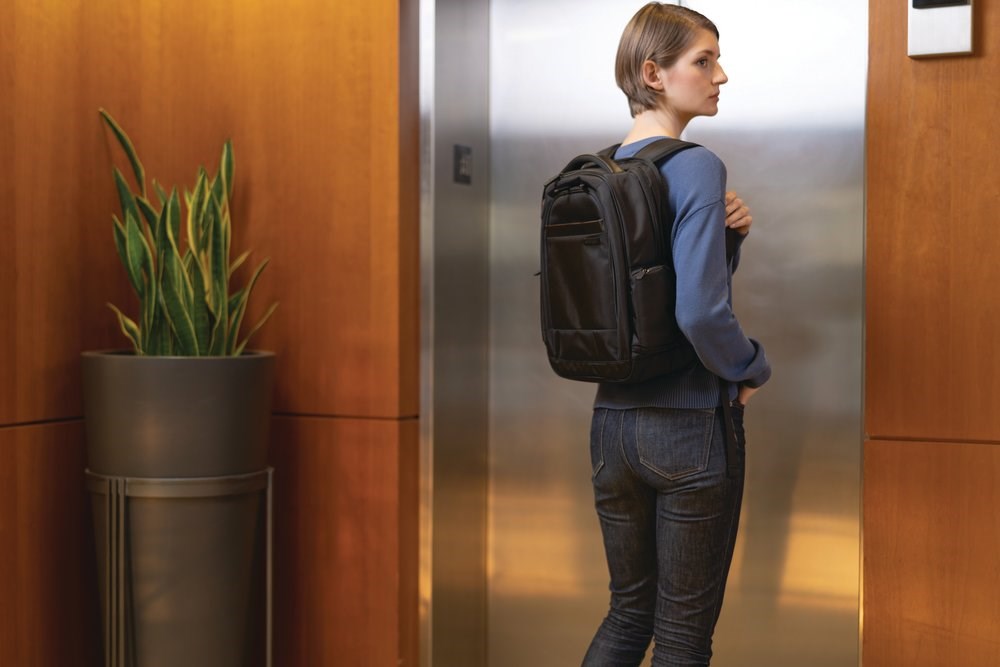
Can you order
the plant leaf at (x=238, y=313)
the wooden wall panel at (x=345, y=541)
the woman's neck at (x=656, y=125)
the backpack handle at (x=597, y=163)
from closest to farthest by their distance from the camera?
the backpack handle at (x=597, y=163) < the woman's neck at (x=656, y=125) < the plant leaf at (x=238, y=313) < the wooden wall panel at (x=345, y=541)

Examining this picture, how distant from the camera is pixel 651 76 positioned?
2162mm

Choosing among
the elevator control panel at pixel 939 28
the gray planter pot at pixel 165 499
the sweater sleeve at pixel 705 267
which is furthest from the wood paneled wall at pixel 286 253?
the elevator control panel at pixel 939 28

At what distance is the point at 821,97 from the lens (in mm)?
2873

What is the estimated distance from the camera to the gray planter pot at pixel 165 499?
2590 millimetres

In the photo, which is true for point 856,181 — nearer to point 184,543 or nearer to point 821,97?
point 821,97

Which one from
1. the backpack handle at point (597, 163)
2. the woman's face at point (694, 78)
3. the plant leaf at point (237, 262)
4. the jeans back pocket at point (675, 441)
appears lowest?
the jeans back pocket at point (675, 441)

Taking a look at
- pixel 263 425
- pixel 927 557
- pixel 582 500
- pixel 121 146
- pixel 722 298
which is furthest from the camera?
pixel 582 500

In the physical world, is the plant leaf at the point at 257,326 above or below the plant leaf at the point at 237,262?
below

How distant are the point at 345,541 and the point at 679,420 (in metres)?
1.28

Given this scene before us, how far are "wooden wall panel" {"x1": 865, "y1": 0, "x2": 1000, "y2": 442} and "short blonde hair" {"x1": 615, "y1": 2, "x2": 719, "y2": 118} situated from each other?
565mm

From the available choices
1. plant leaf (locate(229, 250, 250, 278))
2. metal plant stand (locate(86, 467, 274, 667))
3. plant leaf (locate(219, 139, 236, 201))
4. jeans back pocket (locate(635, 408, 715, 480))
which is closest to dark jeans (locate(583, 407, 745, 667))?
jeans back pocket (locate(635, 408, 715, 480))

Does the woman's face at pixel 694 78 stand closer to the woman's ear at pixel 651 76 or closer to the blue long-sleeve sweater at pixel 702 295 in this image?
the woman's ear at pixel 651 76

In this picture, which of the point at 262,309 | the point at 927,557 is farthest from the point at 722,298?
the point at 262,309

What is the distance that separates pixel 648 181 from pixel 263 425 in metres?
1.25
